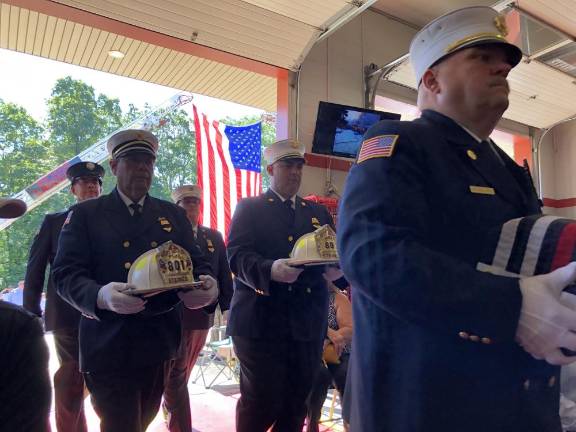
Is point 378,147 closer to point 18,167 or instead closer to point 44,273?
point 44,273

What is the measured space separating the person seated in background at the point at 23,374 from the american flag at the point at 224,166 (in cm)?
521

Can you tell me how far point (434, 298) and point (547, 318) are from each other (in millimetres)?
185

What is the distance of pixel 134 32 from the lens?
15.2ft

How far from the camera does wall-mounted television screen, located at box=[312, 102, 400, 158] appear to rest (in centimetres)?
550

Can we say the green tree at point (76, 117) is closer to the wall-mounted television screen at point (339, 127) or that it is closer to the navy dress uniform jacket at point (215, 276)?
the wall-mounted television screen at point (339, 127)

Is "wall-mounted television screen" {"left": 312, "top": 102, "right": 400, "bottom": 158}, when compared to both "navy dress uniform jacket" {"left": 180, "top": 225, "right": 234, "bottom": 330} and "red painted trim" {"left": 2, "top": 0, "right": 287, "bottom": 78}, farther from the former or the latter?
"navy dress uniform jacket" {"left": 180, "top": 225, "right": 234, "bottom": 330}

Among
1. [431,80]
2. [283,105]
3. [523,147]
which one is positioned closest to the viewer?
[431,80]

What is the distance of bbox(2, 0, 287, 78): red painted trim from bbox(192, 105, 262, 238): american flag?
1.29 meters

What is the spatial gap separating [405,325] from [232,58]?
15.1 feet

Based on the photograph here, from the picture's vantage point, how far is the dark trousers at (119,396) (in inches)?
75.9

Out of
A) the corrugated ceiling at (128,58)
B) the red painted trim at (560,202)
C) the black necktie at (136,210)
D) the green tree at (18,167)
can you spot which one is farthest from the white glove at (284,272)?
the green tree at (18,167)

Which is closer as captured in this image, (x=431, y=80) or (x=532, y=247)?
(x=532, y=247)

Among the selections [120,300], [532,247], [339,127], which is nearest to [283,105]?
[339,127]

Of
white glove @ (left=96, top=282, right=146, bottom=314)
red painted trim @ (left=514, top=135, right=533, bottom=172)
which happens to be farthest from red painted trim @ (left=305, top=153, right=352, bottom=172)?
white glove @ (left=96, top=282, right=146, bottom=314)
